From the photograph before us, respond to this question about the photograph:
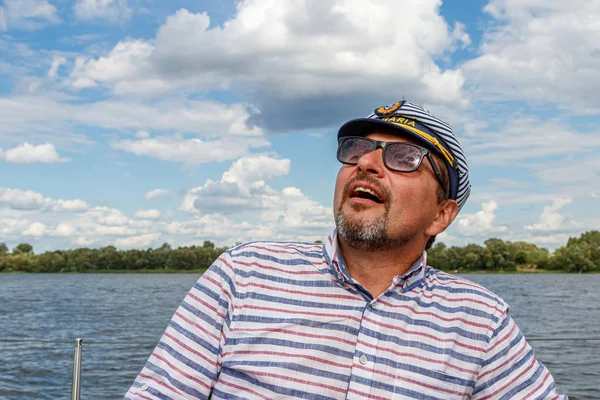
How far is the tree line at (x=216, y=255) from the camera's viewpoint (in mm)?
87750

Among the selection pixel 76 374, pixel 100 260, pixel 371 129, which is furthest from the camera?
pixel 100 260

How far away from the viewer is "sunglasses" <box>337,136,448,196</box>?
1.70 metres

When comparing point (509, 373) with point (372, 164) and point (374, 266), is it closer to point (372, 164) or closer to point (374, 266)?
point (374, 266)

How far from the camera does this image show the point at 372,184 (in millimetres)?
1675

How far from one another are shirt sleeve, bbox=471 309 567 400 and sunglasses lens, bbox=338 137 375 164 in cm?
55

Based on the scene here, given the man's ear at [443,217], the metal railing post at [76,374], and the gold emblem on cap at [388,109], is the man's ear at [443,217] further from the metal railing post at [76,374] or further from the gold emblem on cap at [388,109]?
the metal railing post at [76,374]

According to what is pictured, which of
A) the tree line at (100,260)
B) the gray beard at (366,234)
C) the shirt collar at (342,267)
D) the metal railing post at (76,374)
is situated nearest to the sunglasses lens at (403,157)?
the gray beard at (366,234)

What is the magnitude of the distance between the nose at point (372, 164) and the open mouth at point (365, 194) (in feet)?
0.16

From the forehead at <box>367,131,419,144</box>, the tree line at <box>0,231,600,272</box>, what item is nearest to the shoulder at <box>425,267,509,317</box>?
the forehead at <box>367,131,419,144</box>

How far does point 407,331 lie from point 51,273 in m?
132

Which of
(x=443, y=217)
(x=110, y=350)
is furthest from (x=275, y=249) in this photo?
(x=110, y=350)

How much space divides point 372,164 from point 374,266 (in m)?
0.26

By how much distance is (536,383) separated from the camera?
1673 mm

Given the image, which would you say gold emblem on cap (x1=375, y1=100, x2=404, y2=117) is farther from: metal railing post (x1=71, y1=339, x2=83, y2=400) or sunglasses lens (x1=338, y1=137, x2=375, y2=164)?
metal railing post (x1=71, y1=339, x2=83, y2=400)
